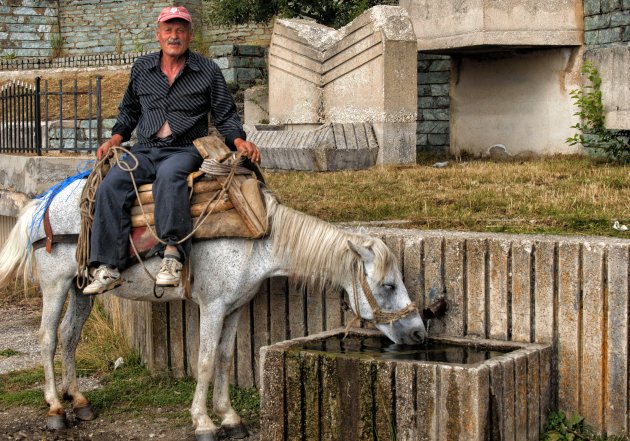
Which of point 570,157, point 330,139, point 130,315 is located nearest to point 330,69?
point 330,139

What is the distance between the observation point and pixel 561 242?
17.8 feet

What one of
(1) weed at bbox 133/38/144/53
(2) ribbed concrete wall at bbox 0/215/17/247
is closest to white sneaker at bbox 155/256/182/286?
(2) ribbed concrete wall at bbox 0/215/17/247

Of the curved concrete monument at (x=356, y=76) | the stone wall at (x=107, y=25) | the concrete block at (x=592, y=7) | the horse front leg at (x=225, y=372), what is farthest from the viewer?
the stone wall at (x=107, y=25)

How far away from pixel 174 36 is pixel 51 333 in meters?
1.88

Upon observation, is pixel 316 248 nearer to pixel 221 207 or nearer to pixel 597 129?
pixel 221 207

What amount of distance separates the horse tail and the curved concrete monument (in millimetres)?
6559

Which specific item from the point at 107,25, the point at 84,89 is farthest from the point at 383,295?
the point at 107,25

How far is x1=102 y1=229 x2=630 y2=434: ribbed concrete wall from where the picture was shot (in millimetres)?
5262

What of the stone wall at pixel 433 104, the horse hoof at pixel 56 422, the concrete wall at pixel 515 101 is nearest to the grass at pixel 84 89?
the stone wall at pixel 433 104

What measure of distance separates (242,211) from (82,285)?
104 centimetres

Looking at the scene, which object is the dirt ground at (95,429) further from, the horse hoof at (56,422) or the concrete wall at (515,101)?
the concrete wall at (515,101)

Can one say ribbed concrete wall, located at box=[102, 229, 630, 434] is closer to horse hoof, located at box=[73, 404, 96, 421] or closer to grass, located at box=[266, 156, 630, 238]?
grass, located at box=[266, 156, 630, 238]

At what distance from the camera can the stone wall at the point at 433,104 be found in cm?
1602

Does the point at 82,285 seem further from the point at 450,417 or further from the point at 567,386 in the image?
the point at 567,386
